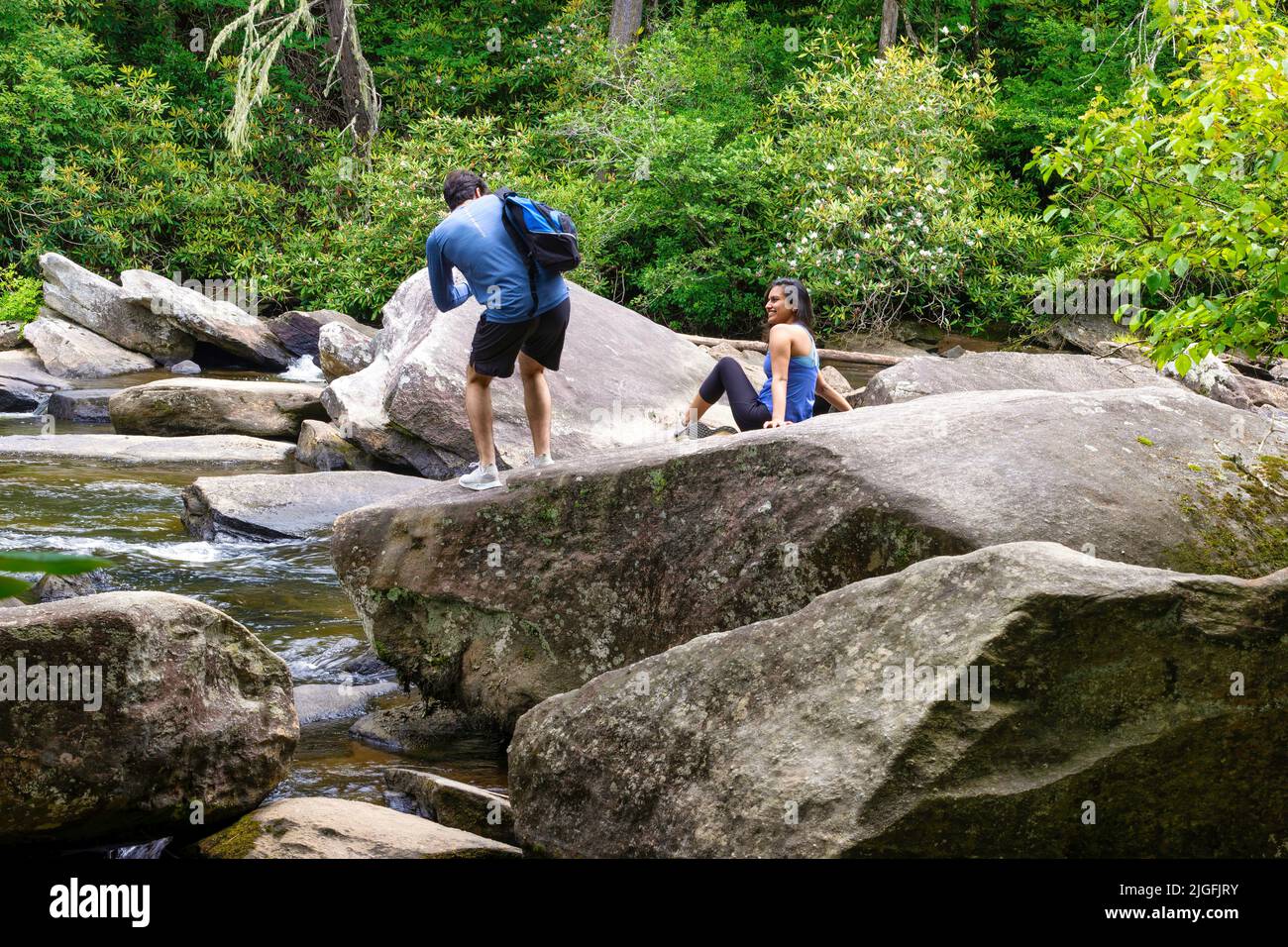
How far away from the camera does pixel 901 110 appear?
1859 cm

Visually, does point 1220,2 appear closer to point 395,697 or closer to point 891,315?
point 395,697

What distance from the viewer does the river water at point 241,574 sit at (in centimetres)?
528

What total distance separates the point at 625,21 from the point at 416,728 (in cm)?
1907

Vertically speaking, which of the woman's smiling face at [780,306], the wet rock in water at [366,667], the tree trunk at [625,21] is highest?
the tree trunk at [625,21]

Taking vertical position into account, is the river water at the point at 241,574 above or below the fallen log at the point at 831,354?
below

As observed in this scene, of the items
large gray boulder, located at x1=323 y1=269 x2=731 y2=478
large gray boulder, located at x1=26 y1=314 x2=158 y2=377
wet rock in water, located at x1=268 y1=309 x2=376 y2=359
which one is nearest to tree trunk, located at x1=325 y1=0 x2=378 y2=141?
wet rock in water, located at x1=268 y1=309 x2=376 y2=359

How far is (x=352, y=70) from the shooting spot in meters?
22.1

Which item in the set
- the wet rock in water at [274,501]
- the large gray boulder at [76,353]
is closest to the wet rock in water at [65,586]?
the wet rock in water at [274,501]

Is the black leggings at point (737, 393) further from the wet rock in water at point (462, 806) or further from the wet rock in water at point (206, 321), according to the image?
the wet rock in water at point (206, 321)

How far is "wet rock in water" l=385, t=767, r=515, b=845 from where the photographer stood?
4.39 metres

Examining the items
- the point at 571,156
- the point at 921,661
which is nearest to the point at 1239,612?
the point at 921,661

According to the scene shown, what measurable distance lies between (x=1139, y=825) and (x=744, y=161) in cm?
1664

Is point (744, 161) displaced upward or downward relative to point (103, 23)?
downward

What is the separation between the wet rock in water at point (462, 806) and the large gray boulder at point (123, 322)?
13.6 m
